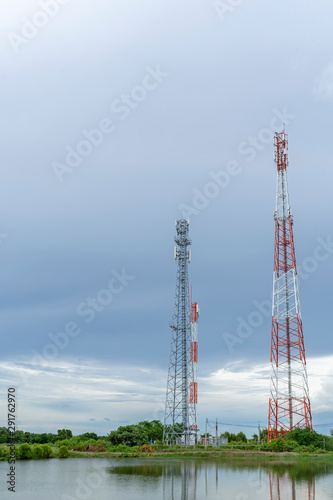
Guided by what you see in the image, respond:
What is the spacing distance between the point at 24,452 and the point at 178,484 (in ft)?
116

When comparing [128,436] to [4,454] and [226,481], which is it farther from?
[226,481]

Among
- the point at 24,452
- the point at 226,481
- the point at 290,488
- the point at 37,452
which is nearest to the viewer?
the point at 290,488

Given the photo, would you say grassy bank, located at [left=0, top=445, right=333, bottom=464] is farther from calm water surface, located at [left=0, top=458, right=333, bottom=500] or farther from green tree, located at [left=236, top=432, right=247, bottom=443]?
green tree, located at [left=236, top=432, right=247, bottom=443]

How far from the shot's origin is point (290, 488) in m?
29.4

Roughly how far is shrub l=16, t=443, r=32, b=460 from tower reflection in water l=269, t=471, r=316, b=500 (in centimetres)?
3647

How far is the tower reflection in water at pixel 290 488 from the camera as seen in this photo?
2639 centimetres

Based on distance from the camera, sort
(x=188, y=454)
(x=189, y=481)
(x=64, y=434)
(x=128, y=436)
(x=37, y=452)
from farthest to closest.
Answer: (x=64, y=434) → (x=128, y=436) → (x=37, y=452) → (x=188, y=454) → (x=189, y=481)

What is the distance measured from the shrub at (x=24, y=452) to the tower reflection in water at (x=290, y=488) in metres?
36.5

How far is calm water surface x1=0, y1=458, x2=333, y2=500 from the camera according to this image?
2757cm

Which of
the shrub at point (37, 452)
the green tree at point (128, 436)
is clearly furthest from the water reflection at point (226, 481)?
the green tree at point (128, 436)

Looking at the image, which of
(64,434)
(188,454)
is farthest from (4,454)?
(64,434)

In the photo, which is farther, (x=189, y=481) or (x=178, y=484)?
(x=189, y=481)

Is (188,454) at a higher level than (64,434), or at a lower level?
higher

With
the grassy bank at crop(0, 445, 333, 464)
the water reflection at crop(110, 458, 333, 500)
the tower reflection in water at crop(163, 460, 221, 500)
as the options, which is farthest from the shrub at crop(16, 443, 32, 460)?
the tower reflection in water at crop(163, 460, 221, 500)
